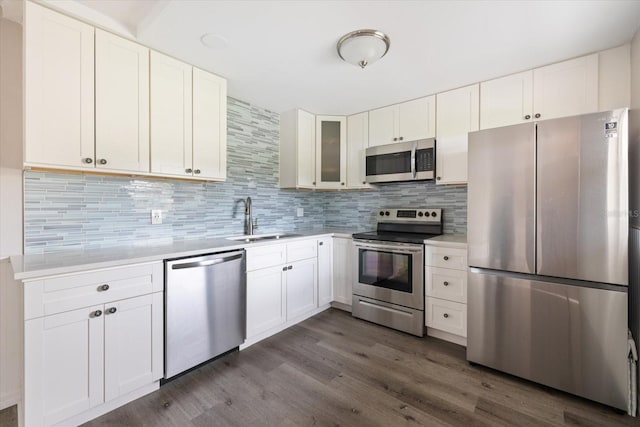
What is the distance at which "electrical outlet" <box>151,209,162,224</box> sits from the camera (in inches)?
88.4

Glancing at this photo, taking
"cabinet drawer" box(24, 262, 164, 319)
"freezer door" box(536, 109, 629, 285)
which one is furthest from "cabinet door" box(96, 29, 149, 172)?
"freezer door" box(536, 109, 629, 285)

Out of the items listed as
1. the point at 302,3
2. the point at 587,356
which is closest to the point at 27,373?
the point at 302,3

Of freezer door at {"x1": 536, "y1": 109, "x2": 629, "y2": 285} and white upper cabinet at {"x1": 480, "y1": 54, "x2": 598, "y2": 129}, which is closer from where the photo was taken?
freezer door at {"x1": 536, "y1": 109, "x2": 629, "y2": 285}

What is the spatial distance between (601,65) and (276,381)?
3246 mm

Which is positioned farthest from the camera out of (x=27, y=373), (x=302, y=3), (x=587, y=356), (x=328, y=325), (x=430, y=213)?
(x=430, y=213)

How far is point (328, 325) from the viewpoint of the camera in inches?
111

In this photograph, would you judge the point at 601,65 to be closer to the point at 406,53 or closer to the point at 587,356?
the point at 406,53

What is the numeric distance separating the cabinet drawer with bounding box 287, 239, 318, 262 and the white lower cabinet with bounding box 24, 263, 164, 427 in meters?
1.18

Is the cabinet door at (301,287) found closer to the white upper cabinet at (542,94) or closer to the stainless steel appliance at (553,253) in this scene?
the stainless steel appliance at (553,253)

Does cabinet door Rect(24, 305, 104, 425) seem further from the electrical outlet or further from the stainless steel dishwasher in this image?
the electrical outlet

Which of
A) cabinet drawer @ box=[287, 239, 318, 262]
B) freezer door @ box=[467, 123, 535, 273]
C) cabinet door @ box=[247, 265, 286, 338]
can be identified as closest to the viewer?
freezer door @ box=[467, 123, 535, 273]

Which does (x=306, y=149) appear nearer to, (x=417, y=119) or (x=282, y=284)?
(x=417, y=119)

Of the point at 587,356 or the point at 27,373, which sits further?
the point at 587,356

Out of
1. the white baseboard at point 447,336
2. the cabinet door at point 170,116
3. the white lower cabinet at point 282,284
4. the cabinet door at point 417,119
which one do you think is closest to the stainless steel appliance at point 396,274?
the white baseboard at point 447,336
